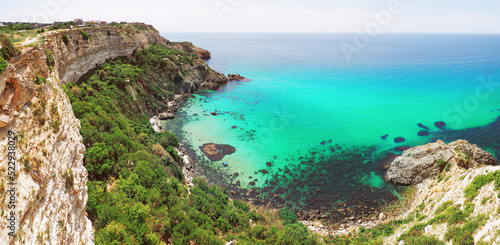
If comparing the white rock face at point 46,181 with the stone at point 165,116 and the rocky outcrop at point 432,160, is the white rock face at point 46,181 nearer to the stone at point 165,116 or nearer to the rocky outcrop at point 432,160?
the stone at point 165,116

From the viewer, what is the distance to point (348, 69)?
326 ft

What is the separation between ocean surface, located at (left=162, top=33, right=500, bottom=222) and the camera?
1224 inches

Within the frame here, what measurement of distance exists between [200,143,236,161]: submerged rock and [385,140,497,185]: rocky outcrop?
82.2 feet

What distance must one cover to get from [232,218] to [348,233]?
12.9 metres

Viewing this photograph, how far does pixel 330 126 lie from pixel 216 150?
26351 mm

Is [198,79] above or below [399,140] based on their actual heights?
above

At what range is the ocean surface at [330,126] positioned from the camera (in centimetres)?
3108

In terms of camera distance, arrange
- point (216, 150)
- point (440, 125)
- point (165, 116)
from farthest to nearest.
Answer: point (165, 116) < point (440, 125) < point (216, 150)

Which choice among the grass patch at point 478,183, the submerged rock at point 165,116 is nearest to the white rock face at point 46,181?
the grass patch at point 478,183

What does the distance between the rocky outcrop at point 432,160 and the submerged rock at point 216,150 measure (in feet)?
82.2

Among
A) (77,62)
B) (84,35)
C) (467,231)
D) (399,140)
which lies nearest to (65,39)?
(77,62)

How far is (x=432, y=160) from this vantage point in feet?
96.8

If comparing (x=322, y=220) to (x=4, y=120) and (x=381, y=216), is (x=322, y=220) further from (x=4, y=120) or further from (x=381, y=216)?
(x=4, y=120)

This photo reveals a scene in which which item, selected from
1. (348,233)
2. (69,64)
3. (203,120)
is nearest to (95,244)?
(348,233)
